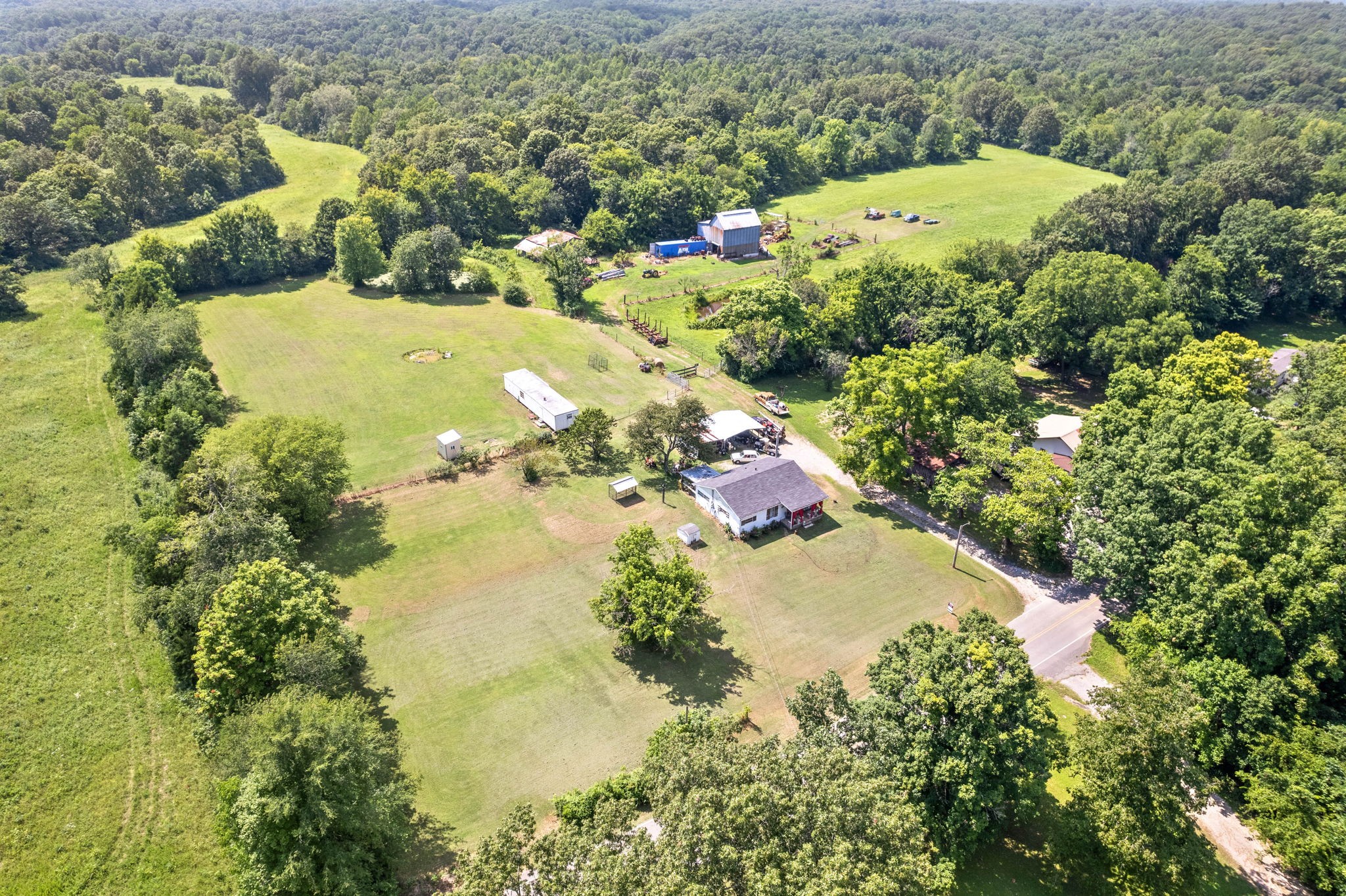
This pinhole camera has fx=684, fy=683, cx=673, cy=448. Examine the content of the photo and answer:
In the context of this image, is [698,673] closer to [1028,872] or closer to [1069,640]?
[1028,872]

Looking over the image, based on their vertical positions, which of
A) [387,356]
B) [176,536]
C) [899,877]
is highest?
[899,877]

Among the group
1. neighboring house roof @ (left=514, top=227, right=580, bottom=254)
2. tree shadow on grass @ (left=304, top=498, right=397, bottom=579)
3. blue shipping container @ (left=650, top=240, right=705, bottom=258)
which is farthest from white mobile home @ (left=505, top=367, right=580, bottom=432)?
blue shipping container @ (left=650, top=240, right=705, bottom=258)

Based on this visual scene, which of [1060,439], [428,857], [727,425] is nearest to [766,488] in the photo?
[727,425]

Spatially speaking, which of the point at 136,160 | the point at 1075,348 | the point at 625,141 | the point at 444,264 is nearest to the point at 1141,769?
the point at 1075,348

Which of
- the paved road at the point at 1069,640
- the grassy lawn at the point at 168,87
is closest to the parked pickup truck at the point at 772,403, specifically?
the paved road at the point at 1069,640

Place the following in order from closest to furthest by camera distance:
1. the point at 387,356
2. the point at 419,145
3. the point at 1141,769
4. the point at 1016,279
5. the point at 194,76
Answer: the point at 1141,769, the point at 387,356, the point at 1016,279, the point at 419,145, the point at 194,76

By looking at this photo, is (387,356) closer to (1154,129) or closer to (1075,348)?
(1075,348)
